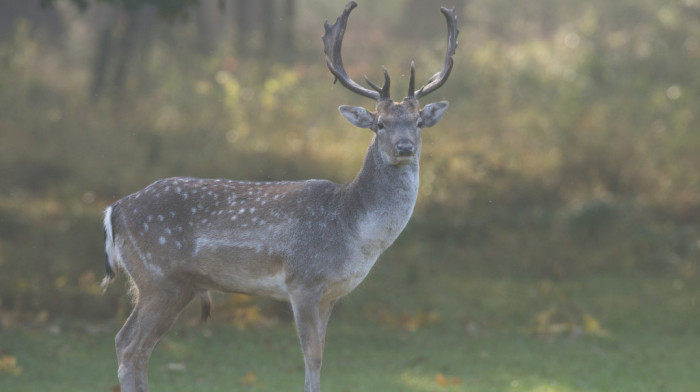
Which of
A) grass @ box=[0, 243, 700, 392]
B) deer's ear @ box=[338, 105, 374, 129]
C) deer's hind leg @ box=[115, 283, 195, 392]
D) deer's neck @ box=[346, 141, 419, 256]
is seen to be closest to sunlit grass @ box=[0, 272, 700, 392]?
grass @ box=[0, 243, 700, 392]

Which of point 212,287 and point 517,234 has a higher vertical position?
point 517,234

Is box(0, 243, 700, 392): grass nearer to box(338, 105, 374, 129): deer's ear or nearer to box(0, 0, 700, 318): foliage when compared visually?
box(0, 0, 700, 318): foliage

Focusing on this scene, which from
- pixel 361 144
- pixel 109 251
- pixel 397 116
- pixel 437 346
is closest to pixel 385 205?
pixel 397 116

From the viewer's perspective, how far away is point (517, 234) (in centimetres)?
1335

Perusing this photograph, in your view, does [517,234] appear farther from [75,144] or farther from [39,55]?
[39,55]

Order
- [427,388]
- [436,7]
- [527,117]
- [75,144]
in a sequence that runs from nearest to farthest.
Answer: [427,388] < [75,144] < [527,117] < [436,7]

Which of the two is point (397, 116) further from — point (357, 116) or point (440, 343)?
point (440, 343)

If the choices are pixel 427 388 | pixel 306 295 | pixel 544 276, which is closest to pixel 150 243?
pixel 306 295

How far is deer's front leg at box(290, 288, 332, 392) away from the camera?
256 inches

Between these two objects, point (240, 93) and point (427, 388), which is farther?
point (240, 93)

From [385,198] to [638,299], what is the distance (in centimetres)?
636

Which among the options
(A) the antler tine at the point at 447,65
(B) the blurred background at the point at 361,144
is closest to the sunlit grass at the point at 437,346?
(B) the blurred background at the point at 361,144

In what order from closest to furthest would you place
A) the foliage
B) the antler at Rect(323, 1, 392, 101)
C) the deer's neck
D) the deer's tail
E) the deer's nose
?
the deer's nose, the deer's neck, the antler at Rect(323, 1, 392, 101), the deer's tail, the foliage

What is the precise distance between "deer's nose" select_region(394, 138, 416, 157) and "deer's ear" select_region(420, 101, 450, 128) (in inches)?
17.9
